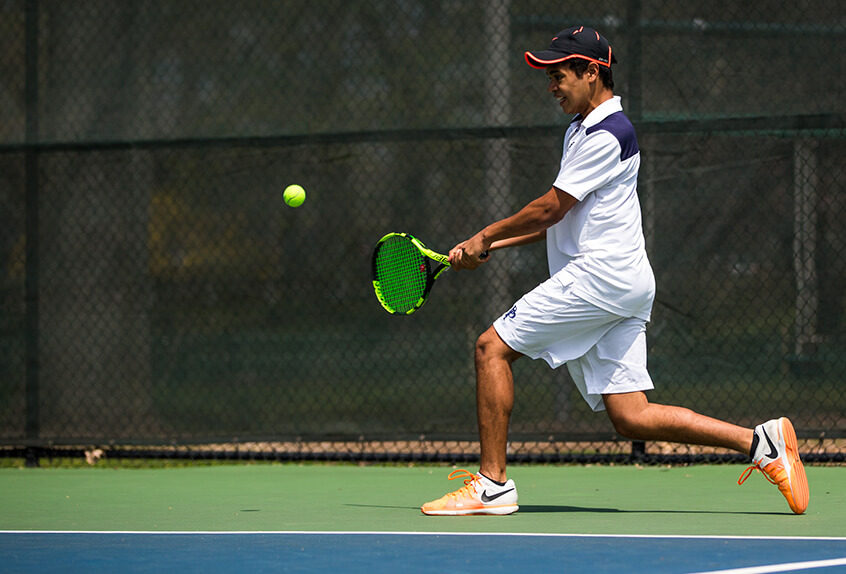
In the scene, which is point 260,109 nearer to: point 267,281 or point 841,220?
point 267,281

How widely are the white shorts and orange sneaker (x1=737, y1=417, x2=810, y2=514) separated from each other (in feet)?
1.38

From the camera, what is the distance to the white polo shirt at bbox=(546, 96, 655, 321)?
4.33 metres

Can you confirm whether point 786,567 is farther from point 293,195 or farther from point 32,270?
point 32,270

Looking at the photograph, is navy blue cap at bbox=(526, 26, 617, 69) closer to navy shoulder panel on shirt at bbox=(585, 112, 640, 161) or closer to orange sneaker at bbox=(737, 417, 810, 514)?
navy shoulder panel on shirt at bbox=(585, 112, 640, 161)

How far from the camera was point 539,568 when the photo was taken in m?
3.36

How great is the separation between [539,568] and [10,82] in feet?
15.0

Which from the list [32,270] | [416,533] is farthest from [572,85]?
[32,270]

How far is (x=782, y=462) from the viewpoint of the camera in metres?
4.36

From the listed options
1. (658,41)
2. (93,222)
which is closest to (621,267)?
(658,41)

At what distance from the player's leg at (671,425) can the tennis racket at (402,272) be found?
0.79 metres

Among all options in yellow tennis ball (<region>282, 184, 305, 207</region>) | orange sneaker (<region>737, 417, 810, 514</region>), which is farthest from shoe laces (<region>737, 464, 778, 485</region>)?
yellow tennis ball (<region>282, 184, 305, 207</region>)

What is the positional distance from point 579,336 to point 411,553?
45.6 inches

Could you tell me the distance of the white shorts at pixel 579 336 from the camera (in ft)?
14.4

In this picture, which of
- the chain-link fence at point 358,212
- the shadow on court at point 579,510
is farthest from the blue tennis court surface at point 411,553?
the chain-link fence at point 358,212
